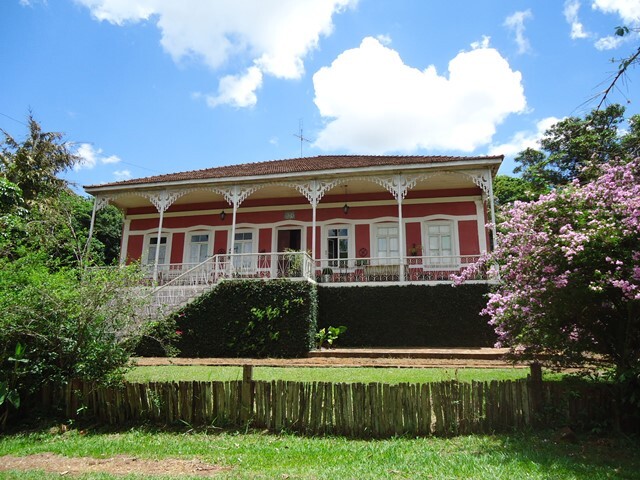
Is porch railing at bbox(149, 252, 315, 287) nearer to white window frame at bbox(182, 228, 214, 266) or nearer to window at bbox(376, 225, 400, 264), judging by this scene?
white window frame at bbox(182, 228, 214, 266)

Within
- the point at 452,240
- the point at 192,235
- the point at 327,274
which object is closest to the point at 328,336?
the point at 327,274

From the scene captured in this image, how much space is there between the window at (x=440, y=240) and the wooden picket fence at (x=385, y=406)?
33.9 ft

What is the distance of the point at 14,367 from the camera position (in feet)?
18.9

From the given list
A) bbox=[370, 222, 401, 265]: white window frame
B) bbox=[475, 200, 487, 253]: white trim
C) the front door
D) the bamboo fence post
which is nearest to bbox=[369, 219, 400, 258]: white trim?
bbox=[370, 222, 401, 265]: white window frame

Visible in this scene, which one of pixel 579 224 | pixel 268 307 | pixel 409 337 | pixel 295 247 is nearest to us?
pixel 579 224

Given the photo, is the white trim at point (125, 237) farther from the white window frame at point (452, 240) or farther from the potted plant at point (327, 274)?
the white window frame at point (452, 240)

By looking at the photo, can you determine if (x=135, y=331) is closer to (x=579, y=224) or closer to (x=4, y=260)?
(x=4, y=260)

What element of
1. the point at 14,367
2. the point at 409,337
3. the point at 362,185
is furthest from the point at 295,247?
the point at 14,367

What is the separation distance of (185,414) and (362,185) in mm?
11394

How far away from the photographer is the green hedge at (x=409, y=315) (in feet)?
40.7

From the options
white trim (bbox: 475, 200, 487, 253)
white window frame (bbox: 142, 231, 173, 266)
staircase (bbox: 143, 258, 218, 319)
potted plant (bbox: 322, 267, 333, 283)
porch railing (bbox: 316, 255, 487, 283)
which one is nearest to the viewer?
staircase (bbox: 143, 258, 218, 319)

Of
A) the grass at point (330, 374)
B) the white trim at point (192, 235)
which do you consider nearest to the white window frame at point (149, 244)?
the white trim at point (192, 235)

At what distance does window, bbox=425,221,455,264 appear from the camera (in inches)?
609

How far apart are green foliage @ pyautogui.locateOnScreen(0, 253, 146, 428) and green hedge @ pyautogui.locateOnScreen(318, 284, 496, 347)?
7.68m
